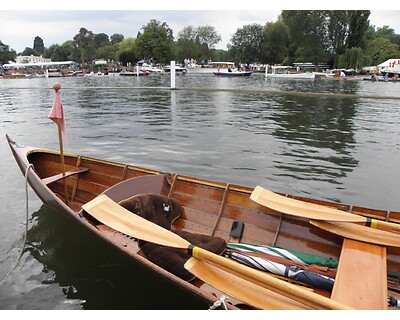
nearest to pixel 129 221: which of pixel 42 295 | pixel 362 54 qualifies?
pixel 42 295

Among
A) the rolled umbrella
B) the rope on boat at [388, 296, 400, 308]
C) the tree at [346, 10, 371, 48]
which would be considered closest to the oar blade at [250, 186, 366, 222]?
the rolled umbrella

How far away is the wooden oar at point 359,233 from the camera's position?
16.1ft

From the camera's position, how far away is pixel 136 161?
40.0 feet

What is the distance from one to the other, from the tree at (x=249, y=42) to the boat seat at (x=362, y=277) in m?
99.3

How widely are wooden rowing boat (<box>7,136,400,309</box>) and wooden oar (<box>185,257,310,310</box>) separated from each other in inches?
0.4

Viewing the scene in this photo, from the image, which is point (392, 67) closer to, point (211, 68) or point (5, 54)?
point (211, 68)

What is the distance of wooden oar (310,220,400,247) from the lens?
4.91 meters

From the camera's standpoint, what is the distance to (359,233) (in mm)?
5156

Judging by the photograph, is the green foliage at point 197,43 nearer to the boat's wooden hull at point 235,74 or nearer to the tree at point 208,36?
the tree at point 208,36

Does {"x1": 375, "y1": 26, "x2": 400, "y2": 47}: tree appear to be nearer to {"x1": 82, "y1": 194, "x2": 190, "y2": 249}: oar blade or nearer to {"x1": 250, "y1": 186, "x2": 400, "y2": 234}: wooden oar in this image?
{"x1": 250, "y1": 186, "x2": 400, "y2": 234}: wooden oar

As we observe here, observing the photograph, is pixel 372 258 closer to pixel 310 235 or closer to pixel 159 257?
pixel 310 235

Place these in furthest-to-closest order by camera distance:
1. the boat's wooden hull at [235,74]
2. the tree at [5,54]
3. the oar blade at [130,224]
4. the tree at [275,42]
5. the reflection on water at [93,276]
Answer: the tree at [5,54] < the tree at [275,42] < the boat's wooden hull at [235,74] < the reflection on water at [93,276] < the oar blade at [130,224]

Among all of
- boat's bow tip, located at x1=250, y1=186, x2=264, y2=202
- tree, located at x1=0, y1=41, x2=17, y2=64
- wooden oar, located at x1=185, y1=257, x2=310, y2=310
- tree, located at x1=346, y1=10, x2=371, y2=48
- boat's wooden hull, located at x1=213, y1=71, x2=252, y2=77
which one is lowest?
wooden oar, located at x1=185, y1=257, x2=310, y2=310

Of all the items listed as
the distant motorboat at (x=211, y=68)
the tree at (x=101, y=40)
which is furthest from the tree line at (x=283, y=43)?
the tree at (x=101, y=40)
